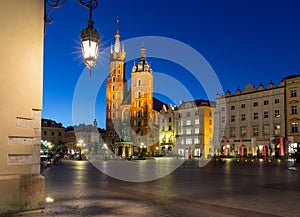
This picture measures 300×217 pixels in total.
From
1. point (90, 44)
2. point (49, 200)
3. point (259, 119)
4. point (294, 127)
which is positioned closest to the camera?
point (90, 44)

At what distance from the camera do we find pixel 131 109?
114m

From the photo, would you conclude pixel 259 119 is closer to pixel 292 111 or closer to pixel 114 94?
pixel 292 111

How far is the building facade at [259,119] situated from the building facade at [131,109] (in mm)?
31143

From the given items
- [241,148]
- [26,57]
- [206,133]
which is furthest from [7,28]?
[206,133]

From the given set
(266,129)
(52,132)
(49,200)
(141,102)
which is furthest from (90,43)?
(52,132)

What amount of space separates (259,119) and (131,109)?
53.2 m

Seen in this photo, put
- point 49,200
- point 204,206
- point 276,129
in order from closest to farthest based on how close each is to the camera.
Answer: point 204,206, point 49,200, point 276,129

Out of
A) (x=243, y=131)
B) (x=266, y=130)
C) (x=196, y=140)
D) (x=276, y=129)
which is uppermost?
(x=276, y=129)

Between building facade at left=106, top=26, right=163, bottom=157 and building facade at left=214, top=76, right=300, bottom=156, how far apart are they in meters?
31.1

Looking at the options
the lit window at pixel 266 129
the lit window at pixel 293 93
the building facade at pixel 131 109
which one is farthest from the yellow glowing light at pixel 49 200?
the building facade at pixel 131 109

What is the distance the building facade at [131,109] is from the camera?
346 feet

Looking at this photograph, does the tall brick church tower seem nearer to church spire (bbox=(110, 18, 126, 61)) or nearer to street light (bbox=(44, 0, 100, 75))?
church spire (bbox=(110, 18, 126, 61))

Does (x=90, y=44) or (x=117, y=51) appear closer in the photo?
(x=90, y=44)

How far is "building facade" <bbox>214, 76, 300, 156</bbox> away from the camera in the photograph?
2511 inches
